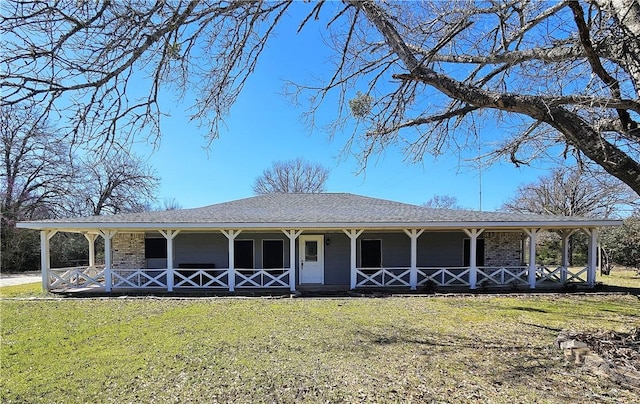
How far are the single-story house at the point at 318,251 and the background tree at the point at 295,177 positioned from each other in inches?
704

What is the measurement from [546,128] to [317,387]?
6115 millimetres

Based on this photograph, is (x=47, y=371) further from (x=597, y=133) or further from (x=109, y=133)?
(x=597, y=133)

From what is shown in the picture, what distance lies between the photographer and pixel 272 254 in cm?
1307

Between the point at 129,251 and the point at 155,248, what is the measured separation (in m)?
0.99

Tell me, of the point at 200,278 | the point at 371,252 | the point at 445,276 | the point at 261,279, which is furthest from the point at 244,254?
the point at 445,276

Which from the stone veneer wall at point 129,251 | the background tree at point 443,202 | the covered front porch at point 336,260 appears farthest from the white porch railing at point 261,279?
the background tree at point 443,202

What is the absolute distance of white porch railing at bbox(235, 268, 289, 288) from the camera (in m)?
11.7

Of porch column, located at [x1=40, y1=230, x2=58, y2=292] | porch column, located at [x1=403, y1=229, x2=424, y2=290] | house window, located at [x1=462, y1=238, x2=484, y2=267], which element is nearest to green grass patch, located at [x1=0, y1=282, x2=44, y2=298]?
porch column, located at [x1=40, y1=230, x2=58, y2=292]

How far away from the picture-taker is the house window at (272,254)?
513 inches

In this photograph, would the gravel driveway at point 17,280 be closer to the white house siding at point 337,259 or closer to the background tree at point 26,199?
the background tree at point 26,199

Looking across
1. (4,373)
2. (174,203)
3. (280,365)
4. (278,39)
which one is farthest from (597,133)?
(174,203)

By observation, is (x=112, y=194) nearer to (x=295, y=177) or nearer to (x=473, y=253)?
(x=295, y=177)

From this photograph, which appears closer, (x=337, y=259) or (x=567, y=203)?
(x=337, y=259)

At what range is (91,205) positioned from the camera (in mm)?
26281
